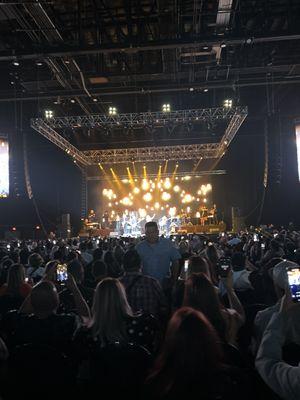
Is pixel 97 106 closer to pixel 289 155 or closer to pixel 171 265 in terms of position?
pixel 289 155

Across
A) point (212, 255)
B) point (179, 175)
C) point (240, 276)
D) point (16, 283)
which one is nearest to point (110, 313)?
point (16, 283)

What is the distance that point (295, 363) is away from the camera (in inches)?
110

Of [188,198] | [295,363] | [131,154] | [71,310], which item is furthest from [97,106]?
[295,363]

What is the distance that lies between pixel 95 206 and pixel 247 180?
11.6m

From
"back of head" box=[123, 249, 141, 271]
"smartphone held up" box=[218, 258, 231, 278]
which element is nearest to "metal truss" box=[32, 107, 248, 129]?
"smartphone held up" box=[218, 258, 231, 278]

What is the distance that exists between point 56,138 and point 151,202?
803 inches

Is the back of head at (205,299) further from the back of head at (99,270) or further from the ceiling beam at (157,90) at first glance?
the ceiling beam at (157,90)

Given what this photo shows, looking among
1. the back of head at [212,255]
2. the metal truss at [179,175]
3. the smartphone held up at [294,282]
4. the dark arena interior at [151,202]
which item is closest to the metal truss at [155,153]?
the dark arena interior at [151,202]

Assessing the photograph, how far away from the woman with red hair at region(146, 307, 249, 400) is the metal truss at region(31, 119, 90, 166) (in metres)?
16.3

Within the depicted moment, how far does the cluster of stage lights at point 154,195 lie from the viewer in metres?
30.4

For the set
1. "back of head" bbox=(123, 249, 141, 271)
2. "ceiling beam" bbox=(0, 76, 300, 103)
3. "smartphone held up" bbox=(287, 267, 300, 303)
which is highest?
"ceiling beam" bbox=(0, 76, 300, 103)

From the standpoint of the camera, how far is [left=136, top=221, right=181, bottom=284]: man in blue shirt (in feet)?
20.1

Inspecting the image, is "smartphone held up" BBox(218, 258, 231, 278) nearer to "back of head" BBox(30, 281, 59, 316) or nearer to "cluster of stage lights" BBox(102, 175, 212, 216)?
"back of head" BBox(30, 281, 59, 316)

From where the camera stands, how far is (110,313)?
3.29 m
